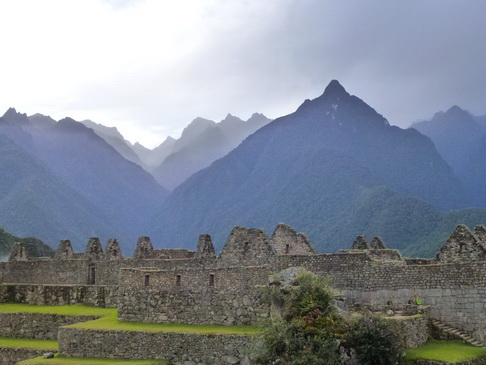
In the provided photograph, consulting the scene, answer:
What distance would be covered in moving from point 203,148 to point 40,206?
82.9 m

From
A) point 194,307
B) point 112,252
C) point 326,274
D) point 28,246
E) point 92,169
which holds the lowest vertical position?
point 194,307

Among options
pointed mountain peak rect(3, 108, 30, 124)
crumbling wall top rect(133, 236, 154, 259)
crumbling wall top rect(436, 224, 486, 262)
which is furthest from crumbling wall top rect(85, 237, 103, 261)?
pointed mountain peak rect(3, 108, 30, 124)

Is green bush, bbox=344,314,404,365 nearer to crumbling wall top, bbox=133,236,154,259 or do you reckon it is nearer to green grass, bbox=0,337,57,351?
green grass, bbox=0,337,57,351

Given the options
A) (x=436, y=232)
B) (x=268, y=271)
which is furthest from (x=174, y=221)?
(x=268, y=271)

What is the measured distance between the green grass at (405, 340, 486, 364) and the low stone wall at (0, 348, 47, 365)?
14.6 m

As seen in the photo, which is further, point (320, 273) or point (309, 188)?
point (309, 188)

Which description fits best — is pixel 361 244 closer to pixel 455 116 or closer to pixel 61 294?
pixel 61 294

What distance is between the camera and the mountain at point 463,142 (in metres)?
85.2

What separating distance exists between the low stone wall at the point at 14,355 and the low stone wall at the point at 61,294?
4453 mm

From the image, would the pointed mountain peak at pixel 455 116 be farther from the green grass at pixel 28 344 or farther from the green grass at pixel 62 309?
the green grass at pixel 28 344

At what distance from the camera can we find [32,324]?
27812 mm

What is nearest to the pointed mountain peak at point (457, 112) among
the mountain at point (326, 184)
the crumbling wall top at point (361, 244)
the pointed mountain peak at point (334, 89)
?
the mountain at point (326, 184)

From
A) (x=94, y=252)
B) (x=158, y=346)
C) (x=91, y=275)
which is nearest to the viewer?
(x=158, y=346)

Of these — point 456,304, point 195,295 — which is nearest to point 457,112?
point 456,304
